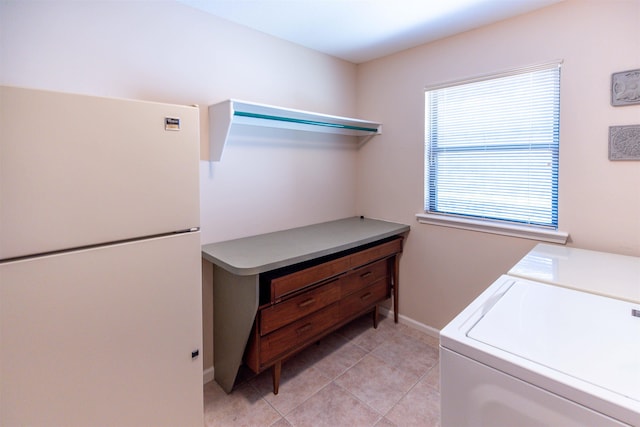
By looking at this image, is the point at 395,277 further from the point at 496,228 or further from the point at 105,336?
the point at 105,336

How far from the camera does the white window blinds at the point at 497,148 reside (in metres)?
2.02

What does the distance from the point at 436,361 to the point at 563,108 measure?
191cm

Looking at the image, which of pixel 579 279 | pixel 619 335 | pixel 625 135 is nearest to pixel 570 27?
pixel 625 135

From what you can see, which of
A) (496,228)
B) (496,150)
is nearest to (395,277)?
(496,228)

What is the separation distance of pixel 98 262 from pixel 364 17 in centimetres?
209

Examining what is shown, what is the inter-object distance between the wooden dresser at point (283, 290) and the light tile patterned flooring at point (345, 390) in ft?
0.44

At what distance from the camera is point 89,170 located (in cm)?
117

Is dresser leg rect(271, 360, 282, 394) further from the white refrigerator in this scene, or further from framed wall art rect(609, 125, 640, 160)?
framed wall art rect(609, 125, 640, 160)

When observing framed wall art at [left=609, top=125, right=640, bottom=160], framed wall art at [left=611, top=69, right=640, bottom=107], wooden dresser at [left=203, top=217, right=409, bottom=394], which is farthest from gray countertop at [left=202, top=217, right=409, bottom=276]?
framed wall art at [left=611, top=69, right=640, bottom=107]

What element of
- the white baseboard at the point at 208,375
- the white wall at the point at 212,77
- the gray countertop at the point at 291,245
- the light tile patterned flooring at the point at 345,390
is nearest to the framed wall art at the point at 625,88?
the gray countertop at the point at 291,245

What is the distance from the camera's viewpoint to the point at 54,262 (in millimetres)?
1118

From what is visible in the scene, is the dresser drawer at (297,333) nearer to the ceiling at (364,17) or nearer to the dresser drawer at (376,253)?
the dresser drawer at (376,253)

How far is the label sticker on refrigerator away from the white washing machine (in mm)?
1361

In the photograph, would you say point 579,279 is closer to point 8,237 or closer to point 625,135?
point 625,135
